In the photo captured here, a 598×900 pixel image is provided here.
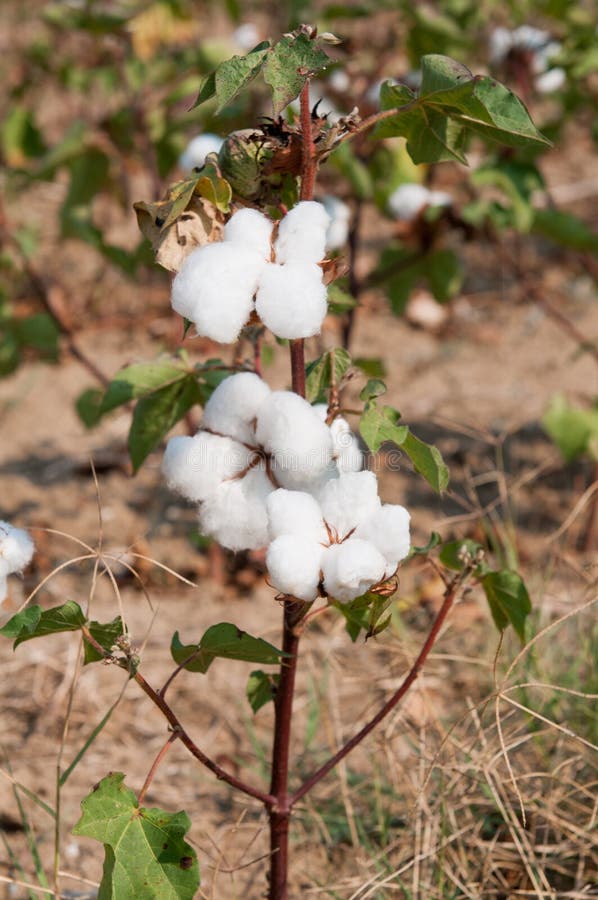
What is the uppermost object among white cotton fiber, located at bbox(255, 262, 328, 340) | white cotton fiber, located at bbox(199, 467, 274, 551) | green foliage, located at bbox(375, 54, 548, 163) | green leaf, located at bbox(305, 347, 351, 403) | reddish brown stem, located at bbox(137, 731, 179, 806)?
green foliage, located at bbox(375, 54, 548, 163)

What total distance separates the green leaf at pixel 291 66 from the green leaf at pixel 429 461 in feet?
1.11

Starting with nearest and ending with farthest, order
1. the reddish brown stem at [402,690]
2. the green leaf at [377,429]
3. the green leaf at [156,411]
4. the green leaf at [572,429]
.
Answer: the green leaf at [377,429] < the reddish brown stem at [402,690] < the green leaf at [156,411] < the green leaf at [572,429]

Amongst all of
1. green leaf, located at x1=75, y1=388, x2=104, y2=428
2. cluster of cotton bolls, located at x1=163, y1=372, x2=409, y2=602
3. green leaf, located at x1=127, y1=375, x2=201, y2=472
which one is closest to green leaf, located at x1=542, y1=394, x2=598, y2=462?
green leaf, located at x1=75, y1=388, x2=104, y2=428

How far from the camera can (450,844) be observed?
1.45 meters

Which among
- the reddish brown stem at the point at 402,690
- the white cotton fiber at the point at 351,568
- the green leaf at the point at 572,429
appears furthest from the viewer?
the green leaf at the point at 572,429

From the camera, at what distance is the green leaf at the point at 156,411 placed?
1.35 meters

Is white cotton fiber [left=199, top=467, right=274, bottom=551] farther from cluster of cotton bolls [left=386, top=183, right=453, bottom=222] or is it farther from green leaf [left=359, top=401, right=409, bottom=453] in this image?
cluster of cotton bolls [left=386, top=183, right=453, bottom=222]

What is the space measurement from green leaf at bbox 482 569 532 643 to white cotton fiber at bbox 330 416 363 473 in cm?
22

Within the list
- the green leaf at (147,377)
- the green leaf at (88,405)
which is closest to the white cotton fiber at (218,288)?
the green leaf at (147,377)

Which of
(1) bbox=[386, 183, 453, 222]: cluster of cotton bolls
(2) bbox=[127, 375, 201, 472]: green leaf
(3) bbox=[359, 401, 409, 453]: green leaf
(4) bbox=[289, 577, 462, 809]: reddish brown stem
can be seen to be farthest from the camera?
(1) bbox=[386, 183, 453, 222]: cluster of cotton bolls

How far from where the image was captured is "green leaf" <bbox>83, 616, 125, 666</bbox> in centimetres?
104

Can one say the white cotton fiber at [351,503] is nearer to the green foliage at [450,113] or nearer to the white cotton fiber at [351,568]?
the white cotton fiber at [351,568]

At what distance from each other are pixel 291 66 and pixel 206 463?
377 millimetres

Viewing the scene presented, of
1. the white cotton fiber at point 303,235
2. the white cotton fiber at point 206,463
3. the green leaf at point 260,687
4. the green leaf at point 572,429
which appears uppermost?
the white cotton fiber at point 303,235
